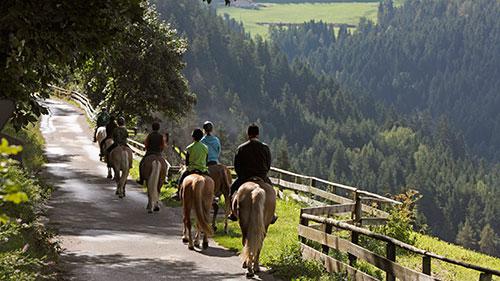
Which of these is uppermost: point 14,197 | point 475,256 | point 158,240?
point 14,197

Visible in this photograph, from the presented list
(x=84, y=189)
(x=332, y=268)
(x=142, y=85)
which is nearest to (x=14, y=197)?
(x=332, y=268)

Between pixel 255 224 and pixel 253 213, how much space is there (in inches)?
7.5

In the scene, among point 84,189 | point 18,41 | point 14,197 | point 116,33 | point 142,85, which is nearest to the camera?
point 14,197

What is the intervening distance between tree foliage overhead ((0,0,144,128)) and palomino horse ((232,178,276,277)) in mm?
3618

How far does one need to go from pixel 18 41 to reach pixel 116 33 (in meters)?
2.13

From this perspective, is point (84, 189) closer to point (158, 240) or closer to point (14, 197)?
point (158, 240)

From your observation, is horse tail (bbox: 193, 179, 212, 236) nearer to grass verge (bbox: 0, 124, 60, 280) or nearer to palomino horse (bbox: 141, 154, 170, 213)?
grass verge (bbox: 0, 124, 60, 280)

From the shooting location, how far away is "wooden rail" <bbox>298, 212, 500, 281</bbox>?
34.8 feet

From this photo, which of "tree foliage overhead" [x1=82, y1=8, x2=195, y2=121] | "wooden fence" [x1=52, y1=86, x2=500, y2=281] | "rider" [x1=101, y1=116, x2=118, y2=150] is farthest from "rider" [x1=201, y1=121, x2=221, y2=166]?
"tree foliage overhead" [x1=82, y1=8, x2=195, y2=121]

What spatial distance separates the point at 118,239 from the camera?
56.8ft

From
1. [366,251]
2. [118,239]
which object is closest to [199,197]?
[118,239]

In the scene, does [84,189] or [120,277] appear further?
[84,189]

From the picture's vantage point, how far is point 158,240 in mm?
17328

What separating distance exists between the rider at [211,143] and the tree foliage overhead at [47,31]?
6.03 meters
